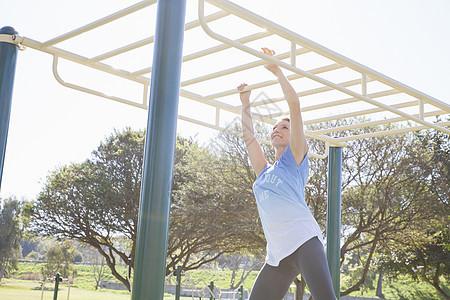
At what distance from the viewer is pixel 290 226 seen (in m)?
2.40

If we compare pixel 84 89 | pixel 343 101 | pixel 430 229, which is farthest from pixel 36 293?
pixel 343 101

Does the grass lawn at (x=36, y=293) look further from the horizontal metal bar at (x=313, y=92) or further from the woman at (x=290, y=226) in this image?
the woman at (x=290, y=226)

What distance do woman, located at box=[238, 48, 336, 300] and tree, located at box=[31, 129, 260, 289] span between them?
11212 mm

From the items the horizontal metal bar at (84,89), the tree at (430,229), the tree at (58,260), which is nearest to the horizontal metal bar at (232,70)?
the horizontal metal bar at (84,89)

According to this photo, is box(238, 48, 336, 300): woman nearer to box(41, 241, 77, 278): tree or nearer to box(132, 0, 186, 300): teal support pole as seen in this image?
box(132, 0, 186, 300): teal support pole

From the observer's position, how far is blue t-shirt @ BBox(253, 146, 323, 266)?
238 centimetres

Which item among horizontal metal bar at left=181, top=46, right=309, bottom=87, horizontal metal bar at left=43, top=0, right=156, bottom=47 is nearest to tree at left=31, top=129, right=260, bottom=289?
horizontal metal bar at left=181, top=46, right=309, bottom=87

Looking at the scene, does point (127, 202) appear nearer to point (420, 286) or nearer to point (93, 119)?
point (93, 119)

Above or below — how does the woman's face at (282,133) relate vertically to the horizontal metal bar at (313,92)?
below

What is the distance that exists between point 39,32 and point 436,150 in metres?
15.1

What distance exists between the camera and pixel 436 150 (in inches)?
550

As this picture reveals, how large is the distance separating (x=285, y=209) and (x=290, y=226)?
92 mm

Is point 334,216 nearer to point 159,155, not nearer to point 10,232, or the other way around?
point 159,155

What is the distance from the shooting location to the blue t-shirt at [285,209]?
2.38 m
